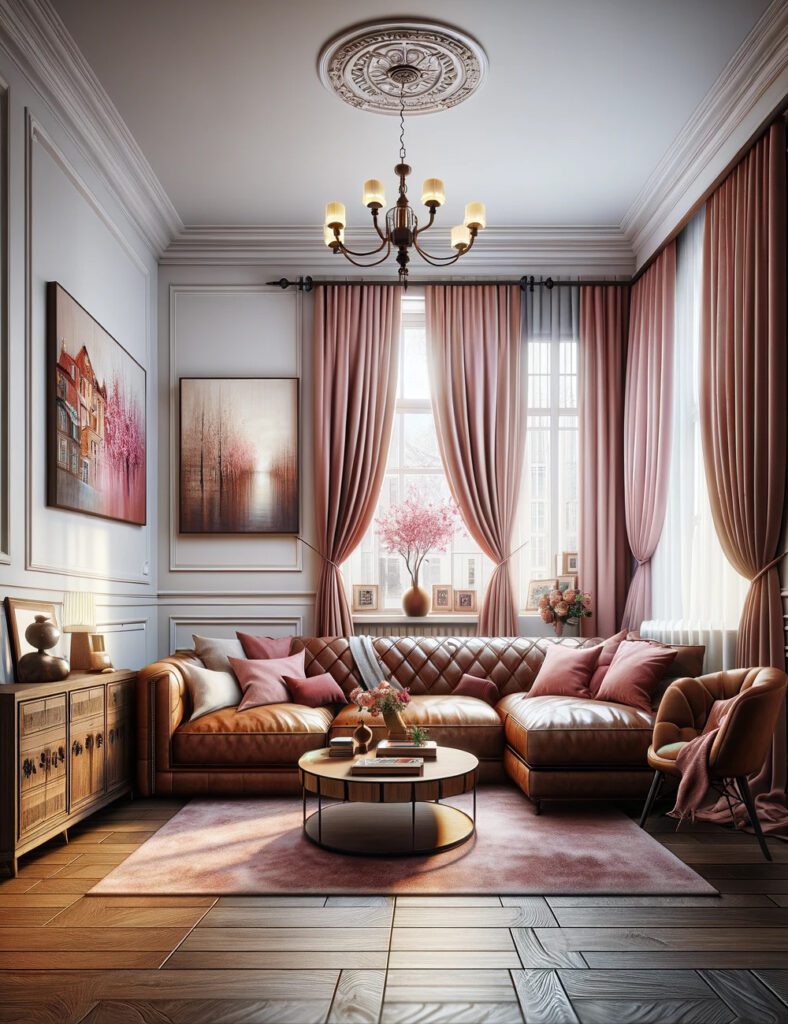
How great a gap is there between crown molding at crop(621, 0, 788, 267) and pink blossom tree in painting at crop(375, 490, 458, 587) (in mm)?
2263

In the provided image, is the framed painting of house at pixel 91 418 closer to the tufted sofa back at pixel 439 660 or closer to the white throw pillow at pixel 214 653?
the white throw pillow at pixel 214 653

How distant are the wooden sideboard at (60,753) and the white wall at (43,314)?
31cm

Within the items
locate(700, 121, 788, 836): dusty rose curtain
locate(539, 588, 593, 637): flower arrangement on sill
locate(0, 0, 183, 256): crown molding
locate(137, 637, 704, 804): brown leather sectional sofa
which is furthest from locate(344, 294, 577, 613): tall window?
locate(0, 0, 183, 256): crown molding

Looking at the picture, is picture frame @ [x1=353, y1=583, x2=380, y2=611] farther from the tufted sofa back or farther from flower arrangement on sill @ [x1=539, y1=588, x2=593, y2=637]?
flower arrangement on sill @ [x1=539, y1=588, x2=593, y2=637]

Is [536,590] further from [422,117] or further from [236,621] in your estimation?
[422,117]

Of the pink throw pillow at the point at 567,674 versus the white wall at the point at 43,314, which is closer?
the white wall at the point at 43,314

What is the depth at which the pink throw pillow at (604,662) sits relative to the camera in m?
4.86

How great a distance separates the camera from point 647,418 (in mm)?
5637

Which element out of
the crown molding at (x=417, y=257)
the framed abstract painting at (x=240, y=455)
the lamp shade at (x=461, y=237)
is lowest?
the framed abstract painting at (x=240, y=455)

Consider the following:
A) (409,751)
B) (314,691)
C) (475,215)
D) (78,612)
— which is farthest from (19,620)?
(475,215)

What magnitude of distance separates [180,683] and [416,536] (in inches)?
76.4

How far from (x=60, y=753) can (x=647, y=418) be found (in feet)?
13.3

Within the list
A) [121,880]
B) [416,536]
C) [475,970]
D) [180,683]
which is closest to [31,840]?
[121,880]

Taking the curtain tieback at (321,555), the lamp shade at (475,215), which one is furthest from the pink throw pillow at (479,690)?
the lamp shade at (475,215)
